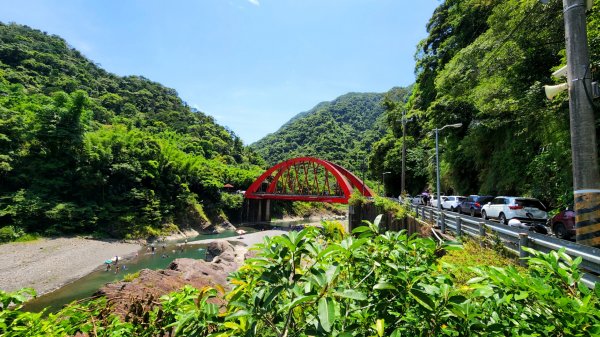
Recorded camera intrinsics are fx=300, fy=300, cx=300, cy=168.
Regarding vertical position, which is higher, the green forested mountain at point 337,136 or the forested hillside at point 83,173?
the green forested mountain at point 337,136

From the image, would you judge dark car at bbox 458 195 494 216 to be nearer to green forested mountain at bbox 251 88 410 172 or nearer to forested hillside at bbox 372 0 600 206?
forested hillside at bbox 372 0 600 206

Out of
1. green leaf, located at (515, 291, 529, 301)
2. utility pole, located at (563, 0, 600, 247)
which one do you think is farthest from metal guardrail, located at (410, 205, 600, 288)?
green leaf, located at (515, 291, 529, 301)

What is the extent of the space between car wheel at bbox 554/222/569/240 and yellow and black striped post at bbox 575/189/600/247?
23.4 feet

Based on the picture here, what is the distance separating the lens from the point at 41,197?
1054 inches

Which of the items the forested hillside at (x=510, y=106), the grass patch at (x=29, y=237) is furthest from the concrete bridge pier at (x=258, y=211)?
the forested hillside at (x=510, y=106)

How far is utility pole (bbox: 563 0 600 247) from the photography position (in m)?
3.36

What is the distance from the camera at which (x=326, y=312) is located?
0.98 meters

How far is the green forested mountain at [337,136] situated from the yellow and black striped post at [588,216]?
72.5 m

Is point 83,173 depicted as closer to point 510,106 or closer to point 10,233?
point 10,233

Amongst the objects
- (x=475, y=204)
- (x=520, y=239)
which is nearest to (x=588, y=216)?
(x=520, y=239)

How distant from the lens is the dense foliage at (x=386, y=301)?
1031 millimetres

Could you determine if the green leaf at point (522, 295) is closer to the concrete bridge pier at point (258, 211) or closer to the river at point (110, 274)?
the river at point (110, 274)

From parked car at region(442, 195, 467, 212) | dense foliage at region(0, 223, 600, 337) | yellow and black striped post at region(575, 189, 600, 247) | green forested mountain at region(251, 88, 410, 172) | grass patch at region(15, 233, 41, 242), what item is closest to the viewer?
dense foliage at region(0, 223, 600, 337)

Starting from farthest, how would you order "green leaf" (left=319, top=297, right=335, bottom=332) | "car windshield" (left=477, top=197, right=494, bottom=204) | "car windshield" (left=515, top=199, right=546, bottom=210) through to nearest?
"car windshield" (left=477, top=197, right=494, bottom=204), "car windshield" (left=515, top=199, right=546, bottom=210), "green leaf" (left=319, top=297, right=335, bottom=332)
